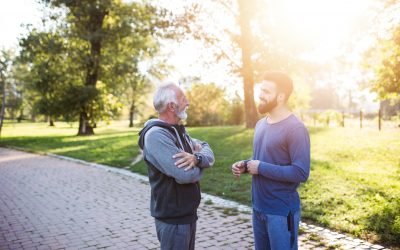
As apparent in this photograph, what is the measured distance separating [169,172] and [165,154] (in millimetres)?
142

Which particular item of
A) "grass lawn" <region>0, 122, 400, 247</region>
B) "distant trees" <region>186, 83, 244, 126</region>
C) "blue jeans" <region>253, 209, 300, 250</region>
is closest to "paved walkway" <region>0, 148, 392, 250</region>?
"grass lawn" <region>0, 122, 400, 247</region>

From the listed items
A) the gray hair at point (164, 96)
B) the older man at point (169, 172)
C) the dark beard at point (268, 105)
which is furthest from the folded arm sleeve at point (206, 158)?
the dark beard at point (268, 105)

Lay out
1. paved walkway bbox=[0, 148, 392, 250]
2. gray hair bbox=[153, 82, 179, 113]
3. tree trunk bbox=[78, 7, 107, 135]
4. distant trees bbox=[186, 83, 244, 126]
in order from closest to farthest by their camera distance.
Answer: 1. gray hair bbox=[153, 82, 179, 113]
2. paved walkway bbox=[0, 148, 392, 250]
3. tree trunk bbox=[78, 7, 107, 135]
4. distant trees bbox=[186, 83, 244, 126]

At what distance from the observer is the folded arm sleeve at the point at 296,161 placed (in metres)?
3.15

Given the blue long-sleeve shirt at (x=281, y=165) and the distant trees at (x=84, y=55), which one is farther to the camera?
the distant trees at (x=84, y=55)

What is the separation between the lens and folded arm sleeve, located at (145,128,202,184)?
2881mm

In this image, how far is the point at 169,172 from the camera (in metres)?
2.89

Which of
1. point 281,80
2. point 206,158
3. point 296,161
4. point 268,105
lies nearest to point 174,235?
point 206,158

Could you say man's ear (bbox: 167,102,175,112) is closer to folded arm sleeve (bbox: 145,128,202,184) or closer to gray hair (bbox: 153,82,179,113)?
gray hair (bbox: 153,82,179,113)

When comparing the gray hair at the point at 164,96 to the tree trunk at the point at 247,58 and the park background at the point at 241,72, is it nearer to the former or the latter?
the park background at the point at 241,72

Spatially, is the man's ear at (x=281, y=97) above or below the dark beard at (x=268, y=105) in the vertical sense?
above

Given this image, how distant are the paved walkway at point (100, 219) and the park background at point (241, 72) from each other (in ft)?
2.87

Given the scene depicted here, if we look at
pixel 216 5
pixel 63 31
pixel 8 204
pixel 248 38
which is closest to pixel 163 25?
pixel 216 5

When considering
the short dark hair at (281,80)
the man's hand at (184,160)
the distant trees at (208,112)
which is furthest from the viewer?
the distant trees at (208,112)
